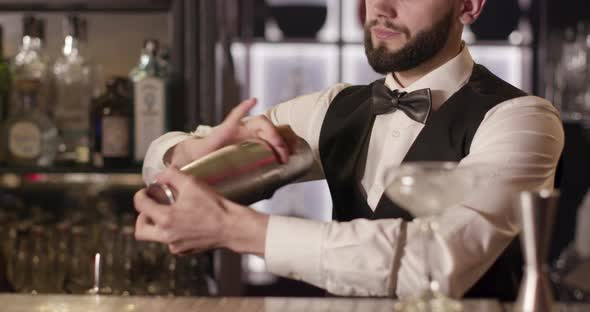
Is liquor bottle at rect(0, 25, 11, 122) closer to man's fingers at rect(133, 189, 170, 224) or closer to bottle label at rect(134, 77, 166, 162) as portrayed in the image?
bottle label at rect(134, 77, 166, 162)

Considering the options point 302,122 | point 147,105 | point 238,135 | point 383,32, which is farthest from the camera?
point 147,105

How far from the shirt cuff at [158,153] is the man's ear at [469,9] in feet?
2.33

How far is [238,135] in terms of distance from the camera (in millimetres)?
1913

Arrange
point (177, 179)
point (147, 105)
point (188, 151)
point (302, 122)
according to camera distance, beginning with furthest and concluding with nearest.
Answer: point (147, 105) < point (302, 122) < point (188, 151) < point (177, 179)

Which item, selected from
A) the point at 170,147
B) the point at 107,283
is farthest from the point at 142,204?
the point at 107,283

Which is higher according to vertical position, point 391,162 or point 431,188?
point 431,188

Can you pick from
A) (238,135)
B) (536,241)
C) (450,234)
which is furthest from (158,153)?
(536,241)

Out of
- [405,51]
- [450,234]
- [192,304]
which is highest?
[405,51]

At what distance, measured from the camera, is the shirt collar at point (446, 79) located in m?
2.28

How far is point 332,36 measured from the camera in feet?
12.7

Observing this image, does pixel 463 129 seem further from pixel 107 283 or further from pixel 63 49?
pixel 63 49

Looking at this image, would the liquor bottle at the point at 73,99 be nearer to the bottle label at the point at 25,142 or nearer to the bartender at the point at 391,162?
the bottle label at the point at 25,142

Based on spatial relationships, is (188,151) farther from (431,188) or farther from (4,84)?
Answer: (4,84)

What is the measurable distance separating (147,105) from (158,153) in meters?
0.66
